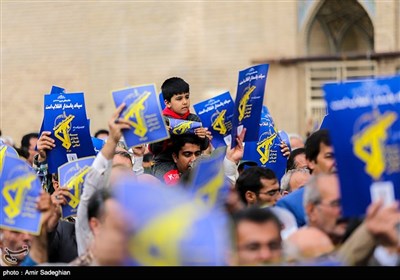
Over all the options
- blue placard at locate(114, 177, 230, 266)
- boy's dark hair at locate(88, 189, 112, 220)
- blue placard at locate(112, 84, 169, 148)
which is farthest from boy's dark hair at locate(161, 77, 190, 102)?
blue placard at locate(114, 177, 230, 266)

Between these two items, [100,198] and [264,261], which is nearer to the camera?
[264,261]

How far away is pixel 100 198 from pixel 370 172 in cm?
140

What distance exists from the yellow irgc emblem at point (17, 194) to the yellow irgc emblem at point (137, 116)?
0.59 m

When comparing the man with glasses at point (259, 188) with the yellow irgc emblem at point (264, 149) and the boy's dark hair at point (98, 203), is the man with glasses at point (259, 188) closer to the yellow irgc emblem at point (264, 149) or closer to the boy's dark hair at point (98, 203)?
the boy's dark hair at point (98, 203)

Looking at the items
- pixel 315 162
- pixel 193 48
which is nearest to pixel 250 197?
pixel 315 162

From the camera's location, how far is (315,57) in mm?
24594

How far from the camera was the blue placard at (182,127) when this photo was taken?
7766 millimetres

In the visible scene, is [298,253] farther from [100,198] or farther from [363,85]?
[100,198]

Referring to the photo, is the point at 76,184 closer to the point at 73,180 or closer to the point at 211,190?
the point at 73,180

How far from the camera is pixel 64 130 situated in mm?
7723

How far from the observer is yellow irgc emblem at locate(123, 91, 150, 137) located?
595 centimetres

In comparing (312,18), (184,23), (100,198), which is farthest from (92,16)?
(100,198)
